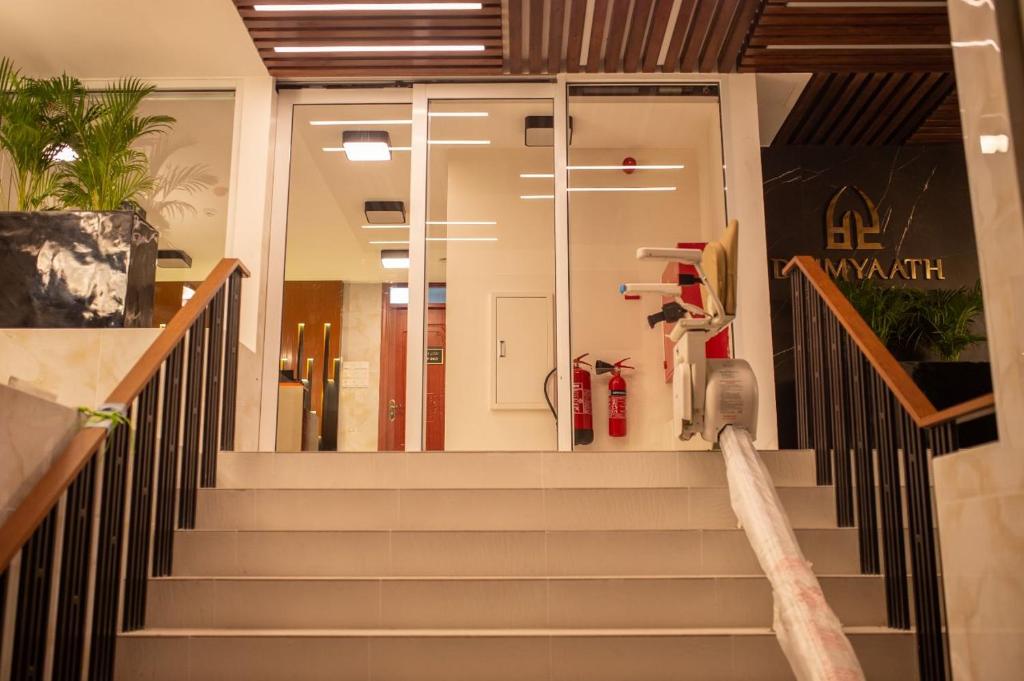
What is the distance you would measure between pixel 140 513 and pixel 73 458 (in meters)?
0.77

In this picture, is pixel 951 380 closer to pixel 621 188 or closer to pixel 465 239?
pixel 621 188

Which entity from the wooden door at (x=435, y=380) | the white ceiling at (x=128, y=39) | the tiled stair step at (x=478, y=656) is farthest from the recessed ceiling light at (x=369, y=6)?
the tiled stair step at (x=478, y=656)

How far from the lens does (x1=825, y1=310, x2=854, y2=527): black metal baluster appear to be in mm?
4457

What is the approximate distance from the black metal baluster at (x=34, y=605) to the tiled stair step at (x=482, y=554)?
4.30ft

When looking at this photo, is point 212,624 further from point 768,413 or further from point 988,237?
point 768,413

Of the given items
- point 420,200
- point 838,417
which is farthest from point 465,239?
point 838,417

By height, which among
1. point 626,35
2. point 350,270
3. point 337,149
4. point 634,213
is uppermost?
point 626,35

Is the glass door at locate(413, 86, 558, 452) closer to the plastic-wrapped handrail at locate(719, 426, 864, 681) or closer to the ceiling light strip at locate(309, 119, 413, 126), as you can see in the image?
the ceiling light strip at locate(309, 119, 413, 126)

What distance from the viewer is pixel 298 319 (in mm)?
7496

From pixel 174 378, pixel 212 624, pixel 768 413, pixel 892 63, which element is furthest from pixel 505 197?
pixel 212 624

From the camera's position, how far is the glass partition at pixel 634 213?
6.65m

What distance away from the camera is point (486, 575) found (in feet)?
13.5

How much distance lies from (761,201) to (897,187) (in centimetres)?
186

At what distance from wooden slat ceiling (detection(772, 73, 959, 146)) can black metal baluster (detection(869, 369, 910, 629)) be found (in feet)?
11.3
